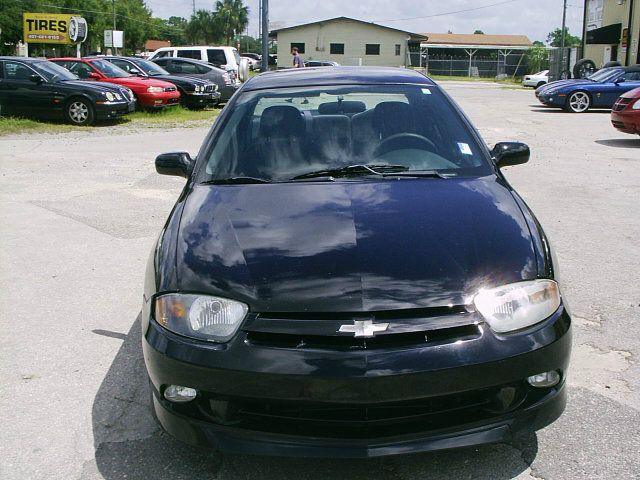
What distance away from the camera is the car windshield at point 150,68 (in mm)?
20328

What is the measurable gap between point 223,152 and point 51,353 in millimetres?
1561

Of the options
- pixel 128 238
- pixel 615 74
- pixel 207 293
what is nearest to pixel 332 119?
pixel 207 293

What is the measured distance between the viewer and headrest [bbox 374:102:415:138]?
4205mm

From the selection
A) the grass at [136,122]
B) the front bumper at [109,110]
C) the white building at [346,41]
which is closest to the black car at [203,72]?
the grass at [136,122]

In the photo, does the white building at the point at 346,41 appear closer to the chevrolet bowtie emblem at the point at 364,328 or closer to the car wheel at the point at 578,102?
the car wheel at the point at 578,102

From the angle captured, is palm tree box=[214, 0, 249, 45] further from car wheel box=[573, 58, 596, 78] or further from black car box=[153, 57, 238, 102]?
black car box=[153, 57, 238, 102]

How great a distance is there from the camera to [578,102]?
21.0 m

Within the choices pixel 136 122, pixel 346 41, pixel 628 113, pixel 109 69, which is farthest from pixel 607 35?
pixel 346 41

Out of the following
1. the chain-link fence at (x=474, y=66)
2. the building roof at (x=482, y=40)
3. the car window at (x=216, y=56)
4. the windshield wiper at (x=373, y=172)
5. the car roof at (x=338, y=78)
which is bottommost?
the windshield wiper at (x=373, y=172)

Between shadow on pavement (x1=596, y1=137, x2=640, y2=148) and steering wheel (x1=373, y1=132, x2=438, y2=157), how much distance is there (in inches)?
421

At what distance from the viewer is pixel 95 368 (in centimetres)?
393

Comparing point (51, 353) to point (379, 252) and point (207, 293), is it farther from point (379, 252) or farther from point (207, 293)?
point (379, 252)

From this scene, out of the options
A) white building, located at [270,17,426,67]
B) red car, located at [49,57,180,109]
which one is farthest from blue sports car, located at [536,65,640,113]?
white building, located at [270,17,426,67]

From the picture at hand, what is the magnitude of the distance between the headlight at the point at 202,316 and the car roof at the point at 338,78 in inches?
84.2
